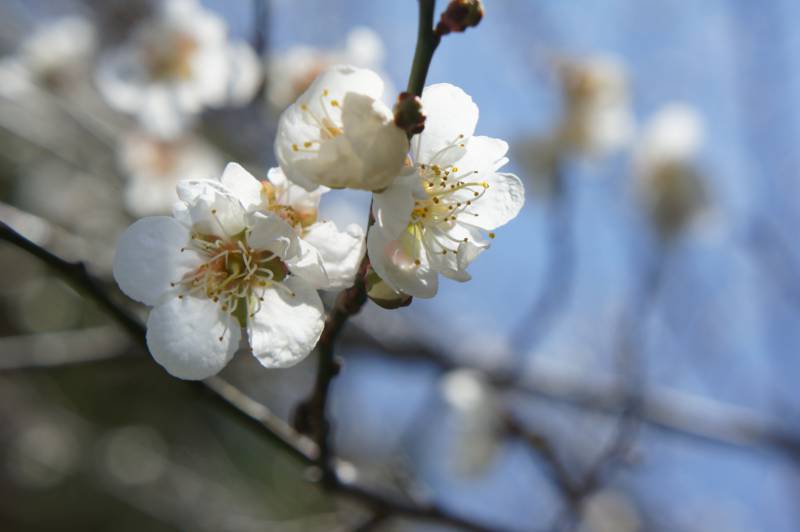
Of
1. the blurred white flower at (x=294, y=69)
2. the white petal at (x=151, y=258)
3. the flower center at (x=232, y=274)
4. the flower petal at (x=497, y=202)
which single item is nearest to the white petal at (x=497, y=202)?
the flower petal at (x=497, y=202)

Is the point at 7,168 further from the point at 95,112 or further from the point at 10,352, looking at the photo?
the point at 10,352

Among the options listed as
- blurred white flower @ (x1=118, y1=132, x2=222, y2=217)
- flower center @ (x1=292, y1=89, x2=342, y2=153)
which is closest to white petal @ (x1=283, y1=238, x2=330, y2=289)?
flower center @ (x1=292, y1=89, x2=342, y2=153)

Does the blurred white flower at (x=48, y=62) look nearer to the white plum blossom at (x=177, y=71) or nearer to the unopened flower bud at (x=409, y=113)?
the white plum blossom at (x=177, y=71)

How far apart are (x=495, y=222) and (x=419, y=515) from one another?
0.55 m

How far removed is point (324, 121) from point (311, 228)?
0.13m

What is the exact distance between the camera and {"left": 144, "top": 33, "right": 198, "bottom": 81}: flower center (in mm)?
2217

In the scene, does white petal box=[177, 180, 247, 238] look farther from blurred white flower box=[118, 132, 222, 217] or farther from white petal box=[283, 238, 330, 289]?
blurred white flower box=[118, 132, 222, 217]

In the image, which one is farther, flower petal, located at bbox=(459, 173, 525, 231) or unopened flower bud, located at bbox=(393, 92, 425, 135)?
flower petal, located at bbox=(459, 173, 525, 231)

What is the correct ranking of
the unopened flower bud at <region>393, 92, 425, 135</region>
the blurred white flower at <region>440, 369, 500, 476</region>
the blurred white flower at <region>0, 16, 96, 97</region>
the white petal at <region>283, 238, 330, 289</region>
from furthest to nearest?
the blurred white flower at <region>0, 16, 96, 97</region> < the blurred white flower at <region>440, 369, 500, 476</region> < the white petal at <region>283, 238, 330, 289</region> < the unopened flower bud at <region>393, 92, 425, 135</region>

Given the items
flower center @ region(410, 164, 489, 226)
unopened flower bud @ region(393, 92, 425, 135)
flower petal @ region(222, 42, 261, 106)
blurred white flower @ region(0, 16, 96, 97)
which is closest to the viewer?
unopened flower bud @ region(393, 92, 425, 135)

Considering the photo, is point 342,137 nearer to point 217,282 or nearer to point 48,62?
point 217,282

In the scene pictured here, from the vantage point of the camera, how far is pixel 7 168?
189 inches

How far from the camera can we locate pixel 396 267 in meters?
0.79

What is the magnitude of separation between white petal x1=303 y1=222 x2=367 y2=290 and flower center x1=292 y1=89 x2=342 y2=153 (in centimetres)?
10
